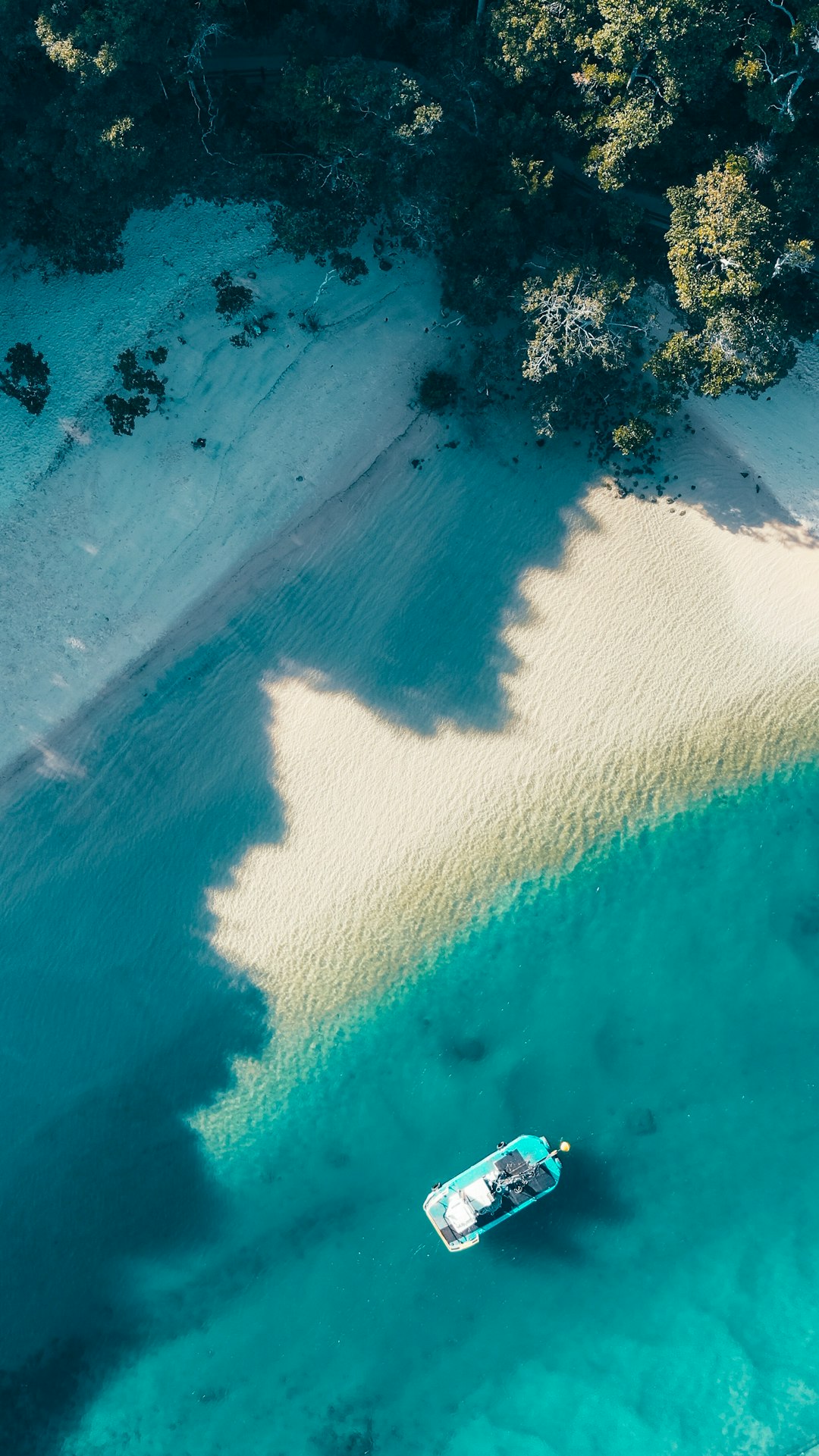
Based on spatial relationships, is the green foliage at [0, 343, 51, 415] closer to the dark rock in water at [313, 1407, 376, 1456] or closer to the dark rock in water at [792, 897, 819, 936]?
the dark rock in water at [792, 897, 819, 936]

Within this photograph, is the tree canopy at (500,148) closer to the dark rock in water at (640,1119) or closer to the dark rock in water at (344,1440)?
the dark rock in water at (640,1119)

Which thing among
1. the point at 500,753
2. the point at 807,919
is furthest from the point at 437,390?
the point at 807,919

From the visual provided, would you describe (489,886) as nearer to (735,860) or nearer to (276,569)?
(735,860)

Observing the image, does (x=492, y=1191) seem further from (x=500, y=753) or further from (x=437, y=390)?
Answer: (x=437, y=390)

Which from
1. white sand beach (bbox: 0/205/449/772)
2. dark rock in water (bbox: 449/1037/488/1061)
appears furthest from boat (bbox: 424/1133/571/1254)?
white sand beach (bbox: 0/205/449/772)

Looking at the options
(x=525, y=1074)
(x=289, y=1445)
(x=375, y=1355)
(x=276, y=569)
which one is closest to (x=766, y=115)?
(x=276, y=569)

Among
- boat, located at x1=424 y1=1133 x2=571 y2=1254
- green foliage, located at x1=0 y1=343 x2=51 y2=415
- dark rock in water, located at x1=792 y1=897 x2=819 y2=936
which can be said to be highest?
green foliage, located at x1=0 y1=343 x2=51 y2=415
